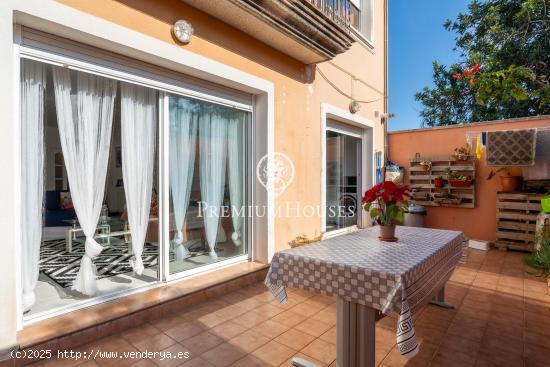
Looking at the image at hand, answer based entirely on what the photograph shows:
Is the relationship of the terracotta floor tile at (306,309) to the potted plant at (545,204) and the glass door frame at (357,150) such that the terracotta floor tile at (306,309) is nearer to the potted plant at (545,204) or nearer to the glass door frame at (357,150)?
the glass door frame at (357,150)

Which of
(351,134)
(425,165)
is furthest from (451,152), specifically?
(351,134)

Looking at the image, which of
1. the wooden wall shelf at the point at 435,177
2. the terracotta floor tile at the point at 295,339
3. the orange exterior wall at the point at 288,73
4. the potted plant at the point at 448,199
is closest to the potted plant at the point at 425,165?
the wooden wall shelf at the point at 435,177

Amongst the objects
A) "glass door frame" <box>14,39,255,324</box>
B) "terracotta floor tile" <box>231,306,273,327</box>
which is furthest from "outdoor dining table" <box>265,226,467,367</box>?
"glass door frame" <box>14,39,255,324</box>

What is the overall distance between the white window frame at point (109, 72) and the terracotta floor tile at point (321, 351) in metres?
1.64

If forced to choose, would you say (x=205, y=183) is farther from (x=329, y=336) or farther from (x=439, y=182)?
(x=439, y=182)

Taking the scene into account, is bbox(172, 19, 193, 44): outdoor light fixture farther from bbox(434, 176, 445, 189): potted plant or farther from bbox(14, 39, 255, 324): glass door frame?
bbox(434, 176, 445, 189): potted plant

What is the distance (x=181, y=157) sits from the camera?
11.2 feet

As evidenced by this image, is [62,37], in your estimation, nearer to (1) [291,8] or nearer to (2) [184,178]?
(2) [184,178]

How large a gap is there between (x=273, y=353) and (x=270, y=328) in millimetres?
396

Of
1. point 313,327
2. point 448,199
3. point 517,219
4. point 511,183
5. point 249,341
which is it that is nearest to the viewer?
point 249,341

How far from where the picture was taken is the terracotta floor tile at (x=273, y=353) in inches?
86.1

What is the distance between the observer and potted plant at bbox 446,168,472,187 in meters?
5.98

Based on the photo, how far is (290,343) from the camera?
2424mm

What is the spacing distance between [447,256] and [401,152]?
499 cm
